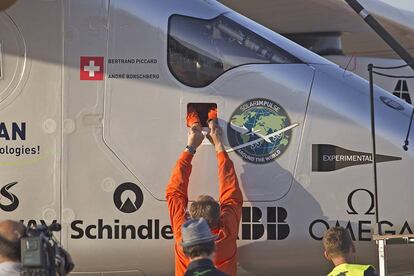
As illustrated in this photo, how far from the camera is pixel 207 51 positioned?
7.31 meters

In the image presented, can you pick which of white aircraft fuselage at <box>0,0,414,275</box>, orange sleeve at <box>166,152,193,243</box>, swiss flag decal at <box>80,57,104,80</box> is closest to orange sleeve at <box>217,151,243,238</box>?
white aircraft fuselage at <box>0,0,414,275</box>

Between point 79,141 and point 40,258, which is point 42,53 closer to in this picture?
point 79,141

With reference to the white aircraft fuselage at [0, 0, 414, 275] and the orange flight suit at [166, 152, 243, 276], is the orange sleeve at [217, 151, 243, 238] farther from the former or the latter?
the white aircraft fuselage at [0, 0, 414, 275]

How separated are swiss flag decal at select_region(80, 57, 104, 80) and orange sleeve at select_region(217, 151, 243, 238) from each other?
1092 millimetres

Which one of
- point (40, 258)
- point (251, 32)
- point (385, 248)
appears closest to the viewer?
point (40, 258)

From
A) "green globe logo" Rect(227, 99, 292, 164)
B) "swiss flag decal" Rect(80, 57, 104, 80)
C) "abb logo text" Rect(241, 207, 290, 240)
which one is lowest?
"abb logo text" Rect(241, 207, 290, 240)

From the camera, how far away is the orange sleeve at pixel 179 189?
6.90m

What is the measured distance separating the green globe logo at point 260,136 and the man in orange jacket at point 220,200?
13cm

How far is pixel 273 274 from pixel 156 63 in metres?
1.79

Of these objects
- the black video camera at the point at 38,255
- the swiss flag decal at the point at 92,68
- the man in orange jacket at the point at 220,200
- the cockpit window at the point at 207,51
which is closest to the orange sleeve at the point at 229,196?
the man in orange jacket at the point at 220,200

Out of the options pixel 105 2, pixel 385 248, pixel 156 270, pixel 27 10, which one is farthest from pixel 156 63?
pixel 385 248

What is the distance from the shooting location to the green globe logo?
281 inches

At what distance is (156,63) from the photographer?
726 cm

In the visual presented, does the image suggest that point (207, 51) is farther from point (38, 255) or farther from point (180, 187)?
point (38, 255)
